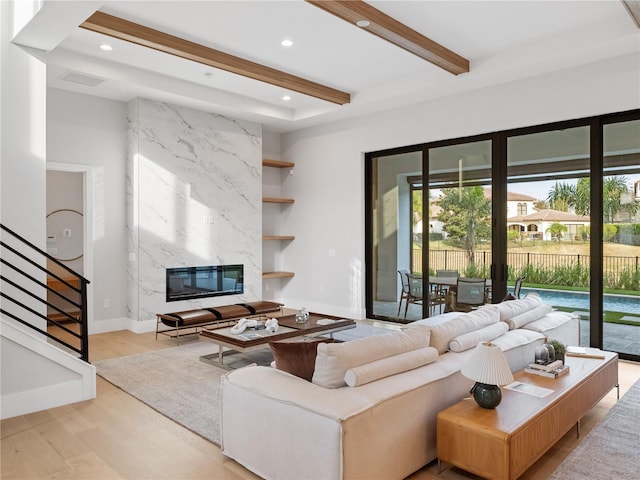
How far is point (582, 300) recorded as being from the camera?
532 centimetres

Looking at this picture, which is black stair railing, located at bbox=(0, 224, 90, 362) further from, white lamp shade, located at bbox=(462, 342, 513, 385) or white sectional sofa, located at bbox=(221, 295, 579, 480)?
white lamp shade, located at bbox=(462, 342, 513, 385)

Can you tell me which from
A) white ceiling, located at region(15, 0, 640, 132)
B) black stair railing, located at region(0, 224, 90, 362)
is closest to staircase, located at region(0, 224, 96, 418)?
Result: black stair railing, located at region(0, 224, 90, 362)

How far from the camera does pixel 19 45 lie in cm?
390

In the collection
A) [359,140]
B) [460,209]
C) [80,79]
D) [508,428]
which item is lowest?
[508,428]

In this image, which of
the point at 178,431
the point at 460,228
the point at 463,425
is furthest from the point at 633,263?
the point at 178,431

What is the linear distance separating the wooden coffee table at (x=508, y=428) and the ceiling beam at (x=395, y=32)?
3170 millimetres

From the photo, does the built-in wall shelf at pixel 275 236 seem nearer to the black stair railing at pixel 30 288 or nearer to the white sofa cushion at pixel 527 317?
the black stair railing at pixel 30 288

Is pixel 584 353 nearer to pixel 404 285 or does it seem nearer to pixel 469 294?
pixel 469 294

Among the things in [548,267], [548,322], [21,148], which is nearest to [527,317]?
[548,322]

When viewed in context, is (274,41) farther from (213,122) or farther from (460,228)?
(460,228)

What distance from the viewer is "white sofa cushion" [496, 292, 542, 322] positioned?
3.90 meters

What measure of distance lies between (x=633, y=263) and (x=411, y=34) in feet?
10.9

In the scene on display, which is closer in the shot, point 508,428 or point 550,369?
point 508,428

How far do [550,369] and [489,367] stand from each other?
97 centimetres
